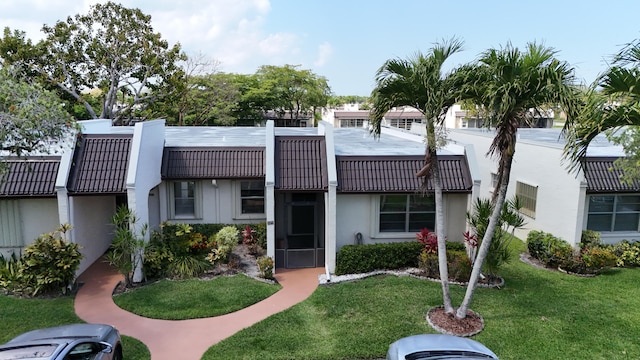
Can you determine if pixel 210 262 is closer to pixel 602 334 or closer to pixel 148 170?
pixel 148 170

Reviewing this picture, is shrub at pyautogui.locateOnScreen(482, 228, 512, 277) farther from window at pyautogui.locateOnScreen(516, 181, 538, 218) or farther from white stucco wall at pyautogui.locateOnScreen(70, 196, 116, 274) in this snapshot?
white stucco wall at pyautogui.locateOnScreen(70, 196, 116, 274)

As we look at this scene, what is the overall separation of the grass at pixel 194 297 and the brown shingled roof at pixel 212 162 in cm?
391

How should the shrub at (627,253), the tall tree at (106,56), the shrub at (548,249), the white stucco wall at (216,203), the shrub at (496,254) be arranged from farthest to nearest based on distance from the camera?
the tall tree at (106,56), the white stucco wall at (216,203), the shrub at (627,253), the shrub at (548,249), the shrub at (496,254)

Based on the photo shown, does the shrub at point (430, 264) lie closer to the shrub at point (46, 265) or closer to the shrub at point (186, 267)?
the shrub at point (186, 267)

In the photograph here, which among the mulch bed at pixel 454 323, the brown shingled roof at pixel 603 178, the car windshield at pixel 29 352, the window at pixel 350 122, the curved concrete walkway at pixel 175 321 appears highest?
the window at pixel 350 122

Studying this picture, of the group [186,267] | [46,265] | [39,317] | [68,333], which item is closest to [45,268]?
[46,265]

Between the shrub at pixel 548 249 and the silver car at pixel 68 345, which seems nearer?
the silver car at pixel 68 345

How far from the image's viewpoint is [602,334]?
10133 millimetres

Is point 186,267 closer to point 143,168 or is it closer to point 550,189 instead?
point 143,168

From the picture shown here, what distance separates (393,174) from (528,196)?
7124 millimetres

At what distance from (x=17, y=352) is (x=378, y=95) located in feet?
27.8

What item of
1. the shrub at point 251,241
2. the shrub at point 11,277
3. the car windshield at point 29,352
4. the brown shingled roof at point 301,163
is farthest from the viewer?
the shrub at point 251,241

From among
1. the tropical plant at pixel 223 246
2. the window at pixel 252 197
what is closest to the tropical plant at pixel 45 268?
the tropical plant at pixel 223 246

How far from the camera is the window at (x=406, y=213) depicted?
14.9m
